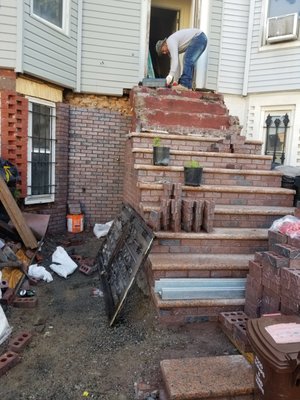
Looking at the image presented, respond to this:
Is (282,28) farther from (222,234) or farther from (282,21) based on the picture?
(222,234)

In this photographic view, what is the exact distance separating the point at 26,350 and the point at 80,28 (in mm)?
5756

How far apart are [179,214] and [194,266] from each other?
1.83ft

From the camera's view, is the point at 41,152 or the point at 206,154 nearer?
the point at 206,154

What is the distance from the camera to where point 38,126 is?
584 cm

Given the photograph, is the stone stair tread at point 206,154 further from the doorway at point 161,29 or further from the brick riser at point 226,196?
the doorway at point 161,29

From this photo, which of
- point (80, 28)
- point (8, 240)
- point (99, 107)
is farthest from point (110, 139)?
point (8, 240)

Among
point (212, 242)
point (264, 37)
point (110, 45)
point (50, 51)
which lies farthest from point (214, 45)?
point (212, 242)

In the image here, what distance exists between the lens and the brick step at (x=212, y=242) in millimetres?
3372

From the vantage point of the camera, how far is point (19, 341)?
2.71 meters

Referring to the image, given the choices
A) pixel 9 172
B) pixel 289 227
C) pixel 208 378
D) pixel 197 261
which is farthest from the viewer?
pixel 9 172

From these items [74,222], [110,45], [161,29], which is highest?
[161,29]

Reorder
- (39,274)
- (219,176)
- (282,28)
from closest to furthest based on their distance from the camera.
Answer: (39,274)
(219,176)
(282,28)

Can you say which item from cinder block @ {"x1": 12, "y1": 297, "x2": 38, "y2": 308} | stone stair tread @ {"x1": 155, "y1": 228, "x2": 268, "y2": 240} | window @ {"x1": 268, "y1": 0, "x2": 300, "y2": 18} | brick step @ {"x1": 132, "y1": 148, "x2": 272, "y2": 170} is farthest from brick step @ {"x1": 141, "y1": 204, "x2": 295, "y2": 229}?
window @ {"x1": 268, "y1": 0, "x2": 300, "y2": 18}

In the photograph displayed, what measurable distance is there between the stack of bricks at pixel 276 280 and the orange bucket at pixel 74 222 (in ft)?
13.3
